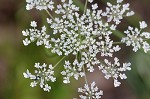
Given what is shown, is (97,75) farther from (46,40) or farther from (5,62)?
(46,40)

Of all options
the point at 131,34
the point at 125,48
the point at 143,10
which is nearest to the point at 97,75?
the point at 125,48

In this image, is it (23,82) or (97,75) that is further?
(97,75)

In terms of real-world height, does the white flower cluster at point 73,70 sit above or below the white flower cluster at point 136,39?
below

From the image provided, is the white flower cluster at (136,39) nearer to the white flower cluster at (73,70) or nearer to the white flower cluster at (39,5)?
the white flower cluster at (73,70)

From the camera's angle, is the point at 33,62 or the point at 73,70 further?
the point at 33,62

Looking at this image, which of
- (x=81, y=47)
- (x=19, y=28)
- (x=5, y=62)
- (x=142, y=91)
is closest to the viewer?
(x=81, y=47)

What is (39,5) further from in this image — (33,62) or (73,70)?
(33,62)

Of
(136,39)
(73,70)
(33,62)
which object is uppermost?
(33,62)

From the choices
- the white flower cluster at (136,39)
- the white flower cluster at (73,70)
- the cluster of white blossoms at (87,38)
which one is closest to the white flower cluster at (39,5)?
the cluster of white blossoms at (87,38)

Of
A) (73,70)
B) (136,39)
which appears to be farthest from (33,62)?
(136,39)
